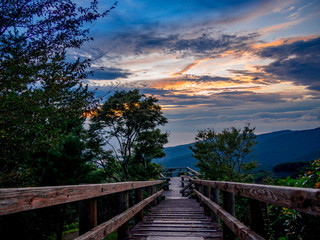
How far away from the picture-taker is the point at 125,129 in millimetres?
22688

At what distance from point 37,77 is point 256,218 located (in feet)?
22.2

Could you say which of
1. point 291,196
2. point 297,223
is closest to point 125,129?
point 297,223

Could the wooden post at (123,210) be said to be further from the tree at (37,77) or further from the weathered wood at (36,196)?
the tree at (37,77)

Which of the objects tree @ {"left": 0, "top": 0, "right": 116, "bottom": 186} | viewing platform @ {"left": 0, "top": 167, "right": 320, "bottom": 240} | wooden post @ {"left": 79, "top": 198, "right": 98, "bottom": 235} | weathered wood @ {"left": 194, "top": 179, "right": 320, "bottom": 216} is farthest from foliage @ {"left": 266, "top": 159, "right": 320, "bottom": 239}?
tree @ {"left": 0, "top": 0, "right": 116, "bottom": 186}

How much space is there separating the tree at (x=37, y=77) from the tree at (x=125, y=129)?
12862mm

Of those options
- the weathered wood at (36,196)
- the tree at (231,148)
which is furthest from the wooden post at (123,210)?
the tree at (231,148)

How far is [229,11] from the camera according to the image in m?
10.5

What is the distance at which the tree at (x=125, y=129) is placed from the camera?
70.4 feet

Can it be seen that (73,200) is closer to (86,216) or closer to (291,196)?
(86,216)

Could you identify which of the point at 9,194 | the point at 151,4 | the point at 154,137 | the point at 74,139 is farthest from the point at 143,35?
the point at 9,194

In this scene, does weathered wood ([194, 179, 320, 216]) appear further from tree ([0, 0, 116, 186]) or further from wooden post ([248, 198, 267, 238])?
tree ([0, 0, 116, 186])

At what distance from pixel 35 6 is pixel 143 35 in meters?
8.72

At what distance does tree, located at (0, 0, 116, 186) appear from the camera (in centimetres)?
621

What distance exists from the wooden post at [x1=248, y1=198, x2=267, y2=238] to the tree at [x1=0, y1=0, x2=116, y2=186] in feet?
19.1
